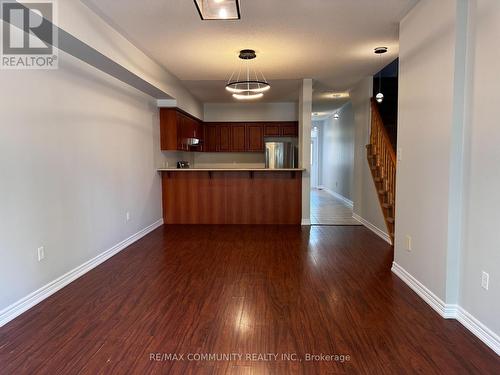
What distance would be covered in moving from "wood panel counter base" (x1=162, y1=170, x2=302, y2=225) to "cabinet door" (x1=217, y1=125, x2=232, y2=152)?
2.61 meters

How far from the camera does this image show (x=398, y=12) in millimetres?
3072

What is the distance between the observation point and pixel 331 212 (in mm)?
7156

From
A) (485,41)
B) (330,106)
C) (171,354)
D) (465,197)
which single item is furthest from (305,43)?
(330,106)

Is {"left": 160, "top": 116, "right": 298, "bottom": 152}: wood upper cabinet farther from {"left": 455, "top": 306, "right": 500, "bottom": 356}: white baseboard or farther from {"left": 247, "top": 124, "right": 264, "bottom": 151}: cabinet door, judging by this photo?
{"left": 455, "top": 306, "right": 500, "bottom": 356}: white baseboard

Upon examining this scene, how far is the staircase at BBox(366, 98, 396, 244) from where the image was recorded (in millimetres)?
4375

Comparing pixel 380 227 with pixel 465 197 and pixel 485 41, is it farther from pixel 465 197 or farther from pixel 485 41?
pixel 485 41

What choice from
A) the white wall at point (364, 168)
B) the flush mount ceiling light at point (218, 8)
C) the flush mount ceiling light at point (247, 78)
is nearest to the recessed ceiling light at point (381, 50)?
the white wall at point (364, 168)

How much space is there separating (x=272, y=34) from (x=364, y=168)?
122 inches

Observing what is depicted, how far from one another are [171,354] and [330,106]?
314 inches

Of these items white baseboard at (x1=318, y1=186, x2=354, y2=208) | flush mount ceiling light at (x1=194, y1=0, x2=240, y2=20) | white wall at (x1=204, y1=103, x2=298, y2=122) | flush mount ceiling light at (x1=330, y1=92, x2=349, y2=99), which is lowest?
white baseboard at (x1=318, y1=186, x2=354, y2=208)

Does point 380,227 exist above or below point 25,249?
below

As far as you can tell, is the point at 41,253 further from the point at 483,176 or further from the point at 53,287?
the point at 483,176

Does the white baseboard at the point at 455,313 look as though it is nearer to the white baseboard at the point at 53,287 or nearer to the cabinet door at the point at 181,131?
the white baseboard at the point at 53,287

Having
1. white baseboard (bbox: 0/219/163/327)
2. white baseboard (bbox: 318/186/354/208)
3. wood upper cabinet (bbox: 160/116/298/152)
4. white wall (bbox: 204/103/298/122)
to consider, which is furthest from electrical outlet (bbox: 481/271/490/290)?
white wall (bbox: 204/103/298/122)
